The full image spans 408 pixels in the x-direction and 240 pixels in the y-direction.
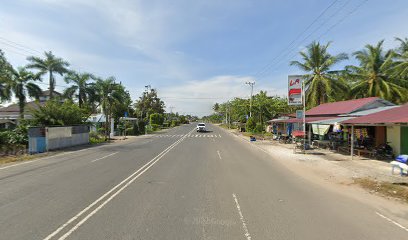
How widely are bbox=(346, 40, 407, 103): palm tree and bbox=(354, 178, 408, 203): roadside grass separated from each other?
29545mm

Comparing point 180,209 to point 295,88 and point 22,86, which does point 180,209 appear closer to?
point 295,88

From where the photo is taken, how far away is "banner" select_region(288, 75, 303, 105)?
2169cm

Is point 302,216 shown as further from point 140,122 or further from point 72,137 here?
point 140,122

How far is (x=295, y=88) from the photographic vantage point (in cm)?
2184

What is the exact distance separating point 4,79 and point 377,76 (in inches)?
1786

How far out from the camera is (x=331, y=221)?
6129mm

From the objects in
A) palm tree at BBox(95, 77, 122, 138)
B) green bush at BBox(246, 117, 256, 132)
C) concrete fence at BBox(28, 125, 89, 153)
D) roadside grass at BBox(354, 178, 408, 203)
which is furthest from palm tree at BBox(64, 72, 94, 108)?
roadside grass at BBox(354, 178, 408, 203)

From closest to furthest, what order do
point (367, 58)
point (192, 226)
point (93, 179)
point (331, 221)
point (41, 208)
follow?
point (192, 226) → point (331, 221) → point (41, 208) → point (93, 179) → point (367, 58)

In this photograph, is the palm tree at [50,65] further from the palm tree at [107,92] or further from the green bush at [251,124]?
the green bush at [251,124]

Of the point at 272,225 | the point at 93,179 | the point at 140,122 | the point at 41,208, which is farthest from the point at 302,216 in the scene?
the point at 140,122

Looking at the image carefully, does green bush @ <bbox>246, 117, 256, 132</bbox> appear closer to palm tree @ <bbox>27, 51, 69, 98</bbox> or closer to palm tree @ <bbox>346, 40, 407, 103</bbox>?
palm tree @ <bbox>346, 40, 407, 103</bbox>

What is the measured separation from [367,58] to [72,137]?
3929 cm

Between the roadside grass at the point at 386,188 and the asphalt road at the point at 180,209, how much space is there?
177cm

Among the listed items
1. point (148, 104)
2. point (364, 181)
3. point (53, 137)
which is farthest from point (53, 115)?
point (148, 104)
